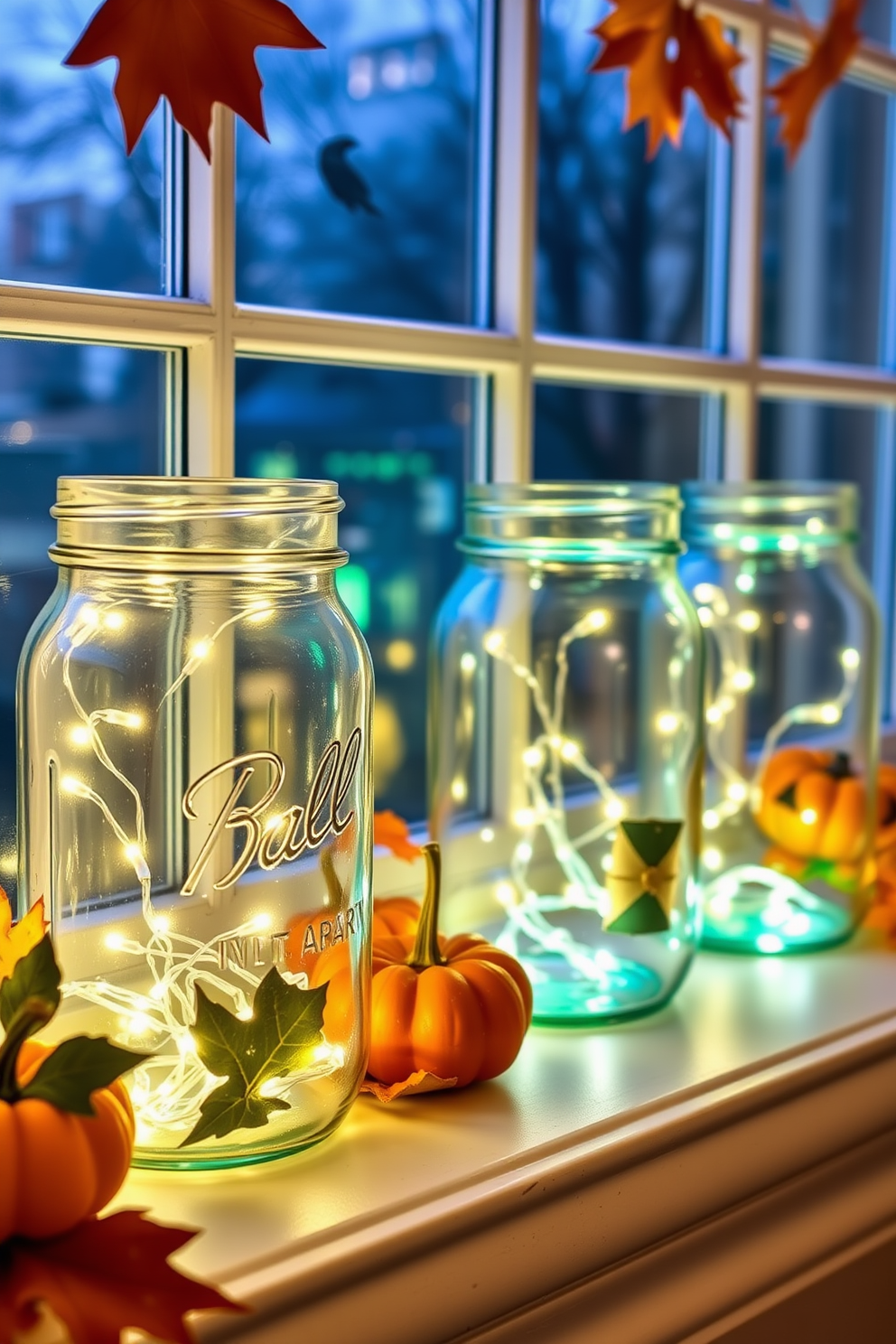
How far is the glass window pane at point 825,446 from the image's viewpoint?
1.60 metres

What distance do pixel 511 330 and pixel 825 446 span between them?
2.18ft

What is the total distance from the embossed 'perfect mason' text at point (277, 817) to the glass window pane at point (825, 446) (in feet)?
3.08

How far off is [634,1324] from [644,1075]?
15cm

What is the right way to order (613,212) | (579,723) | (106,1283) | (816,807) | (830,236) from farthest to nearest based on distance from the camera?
(830,236) < (613,212) < (816,807) < (579,723) < (106,1283)

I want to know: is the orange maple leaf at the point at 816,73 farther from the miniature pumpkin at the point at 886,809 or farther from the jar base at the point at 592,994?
the jar base at the point at 592,994

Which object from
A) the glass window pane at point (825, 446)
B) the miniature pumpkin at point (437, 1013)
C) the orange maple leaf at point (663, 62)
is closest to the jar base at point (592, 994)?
the miniature pumpkin at point (437, 1013)

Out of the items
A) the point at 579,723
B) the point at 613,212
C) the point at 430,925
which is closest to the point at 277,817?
the point at 430,925

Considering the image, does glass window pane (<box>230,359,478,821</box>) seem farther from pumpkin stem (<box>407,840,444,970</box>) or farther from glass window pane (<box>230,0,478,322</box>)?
pumpkin stem (<box>407,840,444,970</box>)

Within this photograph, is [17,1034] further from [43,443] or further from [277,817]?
[43,443]

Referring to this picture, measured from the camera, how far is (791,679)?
1288mm

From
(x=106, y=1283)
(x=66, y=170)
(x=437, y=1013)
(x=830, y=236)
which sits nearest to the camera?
(x=106, y=1283)

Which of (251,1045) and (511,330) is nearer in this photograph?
(251,1045)

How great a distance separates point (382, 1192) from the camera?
710 millimetres

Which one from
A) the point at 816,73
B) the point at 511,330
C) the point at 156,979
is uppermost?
the point at 816,73
